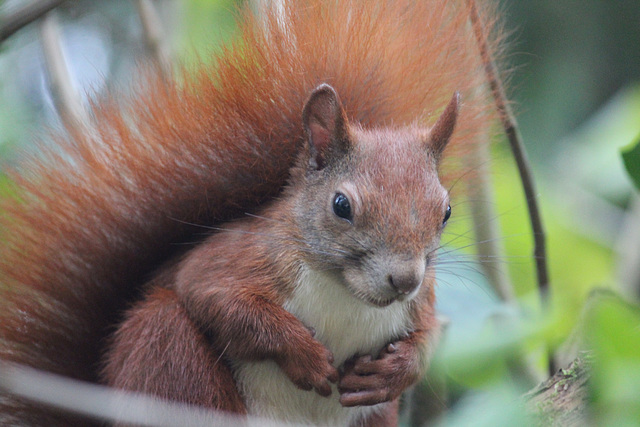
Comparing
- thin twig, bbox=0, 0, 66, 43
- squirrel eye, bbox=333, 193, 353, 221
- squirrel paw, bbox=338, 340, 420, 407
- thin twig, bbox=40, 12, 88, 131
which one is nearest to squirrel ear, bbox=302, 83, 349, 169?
squirrel eye, bbox=333, 193, 353, 221

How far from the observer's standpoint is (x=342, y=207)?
6.71ft

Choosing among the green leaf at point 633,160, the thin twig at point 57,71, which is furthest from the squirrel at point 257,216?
the thin twig at point 57,71

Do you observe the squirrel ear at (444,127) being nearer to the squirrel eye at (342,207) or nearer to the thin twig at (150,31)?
the squirrel eye at (342,207)

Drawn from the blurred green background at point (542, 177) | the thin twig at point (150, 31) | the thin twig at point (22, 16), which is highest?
the thin twig at point (22, 16)

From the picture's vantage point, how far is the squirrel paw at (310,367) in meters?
2.10

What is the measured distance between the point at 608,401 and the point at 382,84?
1567 mm

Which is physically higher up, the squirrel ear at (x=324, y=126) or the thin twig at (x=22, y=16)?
the thin twig at (x=22, y=16)

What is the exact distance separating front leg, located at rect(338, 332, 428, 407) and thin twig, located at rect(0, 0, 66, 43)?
4.64 feet

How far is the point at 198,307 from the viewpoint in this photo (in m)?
2.18

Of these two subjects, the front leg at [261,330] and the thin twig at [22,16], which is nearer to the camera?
the thin twig at [22,16]

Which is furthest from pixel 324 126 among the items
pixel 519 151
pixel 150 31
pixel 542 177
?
pixel 542 177

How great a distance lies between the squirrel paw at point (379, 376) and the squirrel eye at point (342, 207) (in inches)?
19.0

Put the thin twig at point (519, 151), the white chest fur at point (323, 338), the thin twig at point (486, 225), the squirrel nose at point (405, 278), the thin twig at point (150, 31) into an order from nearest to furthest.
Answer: the squirrel nose at point (405, 278) → the white chest fur at point (323, 338) → the thin twig at point (519, 151) → the thin twig at point (486, 225) → the thin twig at point (150, 31)

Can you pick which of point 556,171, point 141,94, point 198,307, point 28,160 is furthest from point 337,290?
point 556,171
